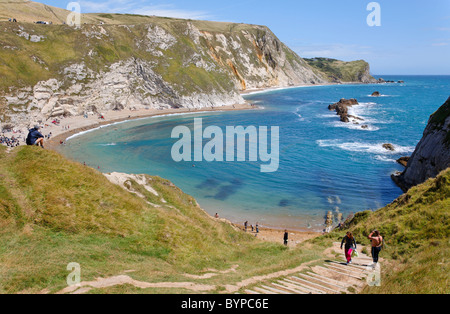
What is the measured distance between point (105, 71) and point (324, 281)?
3909 inches

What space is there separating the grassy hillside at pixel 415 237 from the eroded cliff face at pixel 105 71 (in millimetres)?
76283

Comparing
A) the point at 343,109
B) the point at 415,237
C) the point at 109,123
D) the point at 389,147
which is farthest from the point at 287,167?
the point at 343,109

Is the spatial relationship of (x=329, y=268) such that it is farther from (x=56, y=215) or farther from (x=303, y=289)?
(x=56, y=215)

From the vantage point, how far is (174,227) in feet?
55.7

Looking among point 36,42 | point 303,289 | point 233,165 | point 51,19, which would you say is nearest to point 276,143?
point 233,165

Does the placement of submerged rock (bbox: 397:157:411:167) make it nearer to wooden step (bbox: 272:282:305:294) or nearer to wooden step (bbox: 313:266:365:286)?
wooden step (bbox: 313:266:365:286)

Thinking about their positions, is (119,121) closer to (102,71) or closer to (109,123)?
(109,123)

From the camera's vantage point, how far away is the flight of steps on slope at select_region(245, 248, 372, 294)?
10.4 meters

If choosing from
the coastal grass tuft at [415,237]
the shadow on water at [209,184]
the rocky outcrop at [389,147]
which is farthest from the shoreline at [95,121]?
the rocky outcrop at [389,147]

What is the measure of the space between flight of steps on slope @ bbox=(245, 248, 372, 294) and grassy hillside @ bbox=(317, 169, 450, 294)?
30.8 inches

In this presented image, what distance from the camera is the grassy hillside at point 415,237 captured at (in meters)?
9.53

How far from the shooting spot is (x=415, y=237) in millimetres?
15211

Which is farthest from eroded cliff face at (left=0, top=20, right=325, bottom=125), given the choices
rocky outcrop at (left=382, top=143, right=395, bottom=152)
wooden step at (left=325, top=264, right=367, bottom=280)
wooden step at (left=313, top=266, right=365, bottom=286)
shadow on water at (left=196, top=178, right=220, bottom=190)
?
wooden step at (left=325, top=264, right=367, bottom=280)
